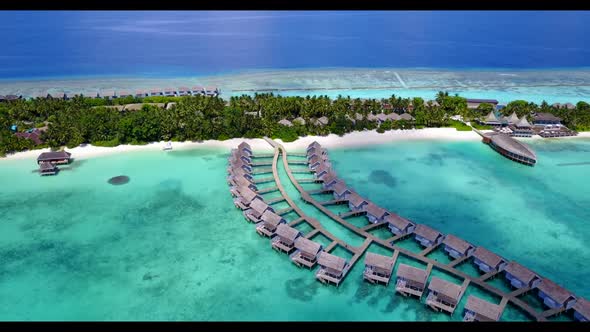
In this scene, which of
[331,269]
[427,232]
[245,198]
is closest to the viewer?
[331,269]

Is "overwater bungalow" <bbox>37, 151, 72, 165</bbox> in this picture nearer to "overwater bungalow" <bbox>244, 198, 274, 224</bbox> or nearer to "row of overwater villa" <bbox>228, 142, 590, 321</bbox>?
"row of overwater villa" <bbox>228, 142, 590, 321</bbox>

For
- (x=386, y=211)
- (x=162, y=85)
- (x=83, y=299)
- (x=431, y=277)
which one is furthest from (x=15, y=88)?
(x=431, y=277)

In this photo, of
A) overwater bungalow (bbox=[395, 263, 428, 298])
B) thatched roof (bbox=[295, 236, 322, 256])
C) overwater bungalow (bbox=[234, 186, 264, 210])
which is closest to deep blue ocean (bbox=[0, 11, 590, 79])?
overwater bungalow (bbox=[234, 186, 264, 210])

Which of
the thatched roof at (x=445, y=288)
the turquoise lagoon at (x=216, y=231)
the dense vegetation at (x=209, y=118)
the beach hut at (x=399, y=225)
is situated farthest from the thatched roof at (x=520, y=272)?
the dense vegetation at (x=209, y=118)

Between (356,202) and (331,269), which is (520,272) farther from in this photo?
(356,202)

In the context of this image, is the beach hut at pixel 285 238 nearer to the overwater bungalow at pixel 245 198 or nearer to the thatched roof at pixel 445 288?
the overwater bungalow at pixel 245 198

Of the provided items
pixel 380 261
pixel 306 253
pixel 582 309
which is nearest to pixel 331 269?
pixel 306 253
